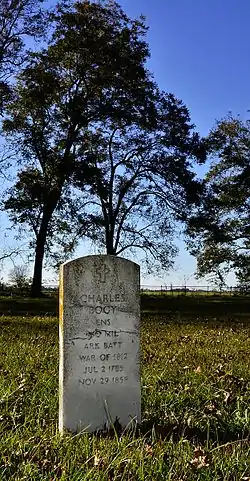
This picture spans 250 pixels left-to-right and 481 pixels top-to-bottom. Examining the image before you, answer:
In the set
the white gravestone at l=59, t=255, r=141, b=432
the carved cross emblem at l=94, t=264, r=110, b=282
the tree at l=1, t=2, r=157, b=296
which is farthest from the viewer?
the tree at l=1, t=2, r=157, b=296

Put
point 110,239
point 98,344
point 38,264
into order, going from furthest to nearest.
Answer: point 110,239 → point 38,264 → point 98,344

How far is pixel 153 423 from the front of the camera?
5.93 meters

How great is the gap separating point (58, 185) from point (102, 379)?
25.2m

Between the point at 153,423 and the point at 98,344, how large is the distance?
2.90 ft

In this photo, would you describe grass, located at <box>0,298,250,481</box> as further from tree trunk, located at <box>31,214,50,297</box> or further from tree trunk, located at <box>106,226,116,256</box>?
tree trunk, located at <box>106,226,116,256</box>

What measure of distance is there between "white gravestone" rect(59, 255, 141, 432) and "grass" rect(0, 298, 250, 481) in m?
0.29

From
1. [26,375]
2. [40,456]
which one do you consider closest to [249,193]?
[26,375]

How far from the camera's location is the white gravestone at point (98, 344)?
5793 mm

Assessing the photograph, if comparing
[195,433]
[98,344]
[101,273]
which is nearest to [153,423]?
[195,433]

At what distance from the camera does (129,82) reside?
33.2 meters

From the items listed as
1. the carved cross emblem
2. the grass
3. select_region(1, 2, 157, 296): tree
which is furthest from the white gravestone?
select_region(1, 2, 157, 296): tree

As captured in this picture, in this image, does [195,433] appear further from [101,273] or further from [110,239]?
[110,239]

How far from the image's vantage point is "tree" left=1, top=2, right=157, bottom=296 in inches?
1224

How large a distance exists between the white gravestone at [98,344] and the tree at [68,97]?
24741 millimetres
